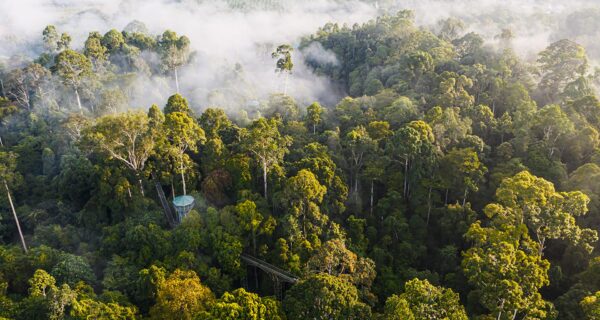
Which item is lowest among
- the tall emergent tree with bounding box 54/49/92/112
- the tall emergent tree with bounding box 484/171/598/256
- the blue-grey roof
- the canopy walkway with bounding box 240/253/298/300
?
the canopy walkway with bounding box 240/253/298/300

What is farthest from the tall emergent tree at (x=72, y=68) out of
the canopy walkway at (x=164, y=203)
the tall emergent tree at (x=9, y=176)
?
the canopy walkway at (x=164, y=203)

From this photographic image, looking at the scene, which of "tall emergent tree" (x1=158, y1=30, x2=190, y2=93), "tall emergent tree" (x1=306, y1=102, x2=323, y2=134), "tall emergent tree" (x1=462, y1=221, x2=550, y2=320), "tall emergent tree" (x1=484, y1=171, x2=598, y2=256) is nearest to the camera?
"tall emergent tree" (x1=462, y1=221, x2=550, y2=320)

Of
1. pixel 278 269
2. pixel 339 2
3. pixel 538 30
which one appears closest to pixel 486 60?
pixel 538 30

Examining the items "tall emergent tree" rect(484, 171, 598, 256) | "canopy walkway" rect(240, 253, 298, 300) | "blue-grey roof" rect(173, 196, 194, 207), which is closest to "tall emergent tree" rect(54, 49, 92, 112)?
"blue-grey roof" rect(173, 196, 194, 207)

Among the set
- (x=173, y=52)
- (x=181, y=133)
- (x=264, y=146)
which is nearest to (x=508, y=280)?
(x=264, y=146)

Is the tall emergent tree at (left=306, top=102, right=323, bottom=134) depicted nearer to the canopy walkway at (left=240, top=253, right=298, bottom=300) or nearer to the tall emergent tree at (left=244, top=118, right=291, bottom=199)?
the tall emergent tree at (left=244, top=118, right=291, bottom=199)

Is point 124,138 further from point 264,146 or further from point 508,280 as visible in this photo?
point 508,280

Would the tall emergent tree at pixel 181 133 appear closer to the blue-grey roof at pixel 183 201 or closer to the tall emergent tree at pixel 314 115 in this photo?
the blue-grey roof at pixel 183 201
